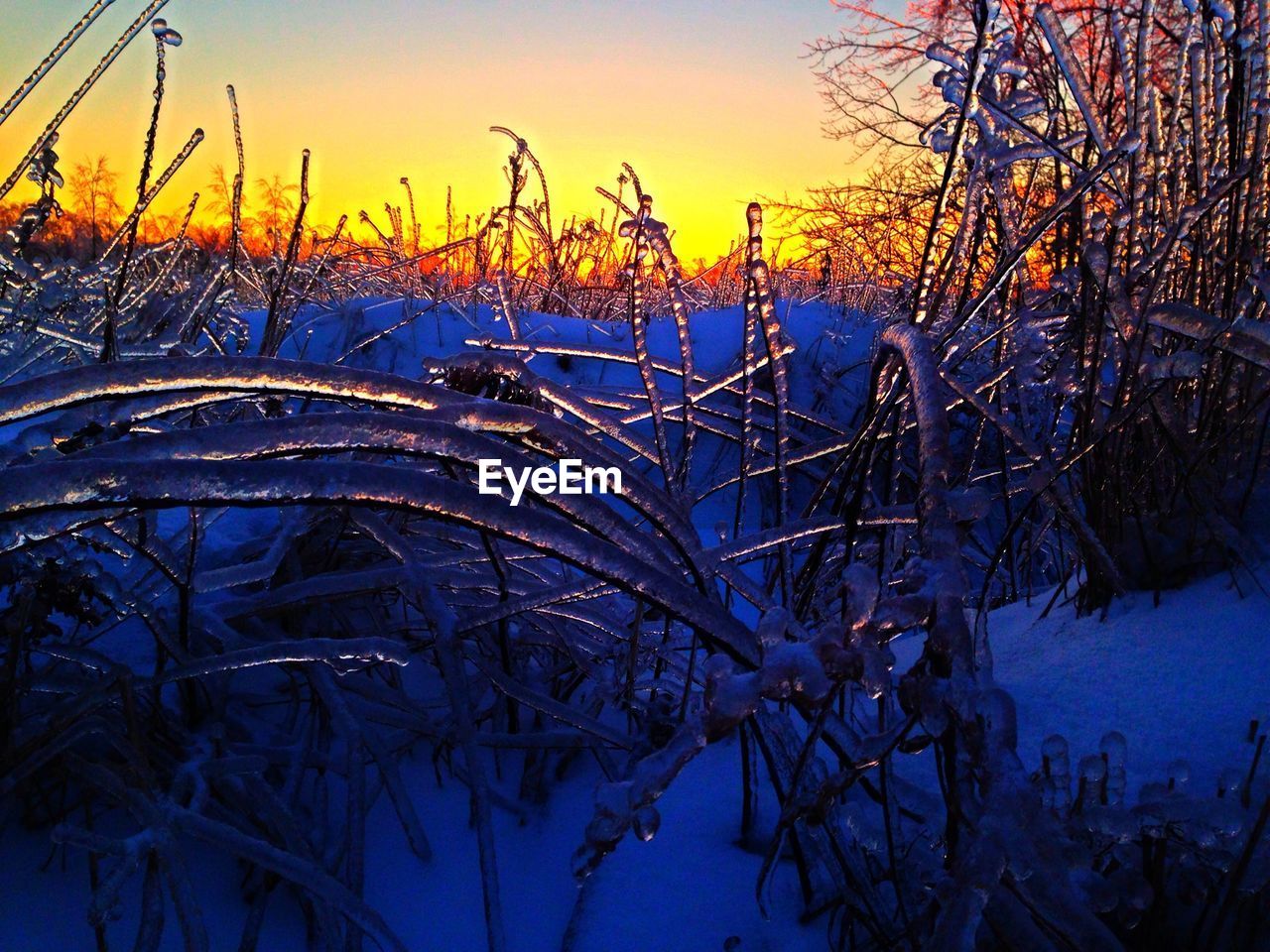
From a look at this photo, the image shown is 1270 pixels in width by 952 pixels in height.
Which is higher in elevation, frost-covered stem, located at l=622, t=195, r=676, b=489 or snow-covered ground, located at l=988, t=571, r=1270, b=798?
frost-covered stem, located at l=622, t=195, r=676, b=489

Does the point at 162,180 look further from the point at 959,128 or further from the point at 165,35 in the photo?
the point at 959,128

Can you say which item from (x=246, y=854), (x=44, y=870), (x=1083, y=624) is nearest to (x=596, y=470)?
(x=246, y=854)

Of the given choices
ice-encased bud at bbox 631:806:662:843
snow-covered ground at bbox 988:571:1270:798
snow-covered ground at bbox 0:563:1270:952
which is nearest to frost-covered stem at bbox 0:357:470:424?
ice-encased bud at bbox 631:806:662:843

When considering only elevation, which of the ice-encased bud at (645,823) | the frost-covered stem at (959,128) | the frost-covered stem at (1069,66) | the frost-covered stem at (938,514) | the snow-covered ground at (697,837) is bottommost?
the snow-covered ground at (697,837)

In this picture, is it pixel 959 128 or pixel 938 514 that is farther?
pixel 959 128

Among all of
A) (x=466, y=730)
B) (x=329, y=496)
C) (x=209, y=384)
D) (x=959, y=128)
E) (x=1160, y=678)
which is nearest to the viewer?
(x=329, y=496)

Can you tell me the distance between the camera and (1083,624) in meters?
1.14

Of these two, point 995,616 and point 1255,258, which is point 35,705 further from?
point 1255,258

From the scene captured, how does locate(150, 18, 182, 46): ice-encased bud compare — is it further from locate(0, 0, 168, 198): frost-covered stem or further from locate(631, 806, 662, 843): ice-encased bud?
locate(631, 806, 662, 843): ice-encased bud

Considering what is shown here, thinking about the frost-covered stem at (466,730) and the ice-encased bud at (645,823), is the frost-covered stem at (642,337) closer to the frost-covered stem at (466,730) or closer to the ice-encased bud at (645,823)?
the frost-covered stem at (466,730)

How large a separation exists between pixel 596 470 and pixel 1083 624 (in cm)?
82

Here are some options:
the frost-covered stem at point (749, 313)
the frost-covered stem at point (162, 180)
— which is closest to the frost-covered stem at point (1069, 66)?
the frost-covered stem at point (749, 313)

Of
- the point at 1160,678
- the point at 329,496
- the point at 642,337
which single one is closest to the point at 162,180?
the point at 642,337

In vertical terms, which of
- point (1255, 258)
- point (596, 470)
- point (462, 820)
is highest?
point (1255, 258)
